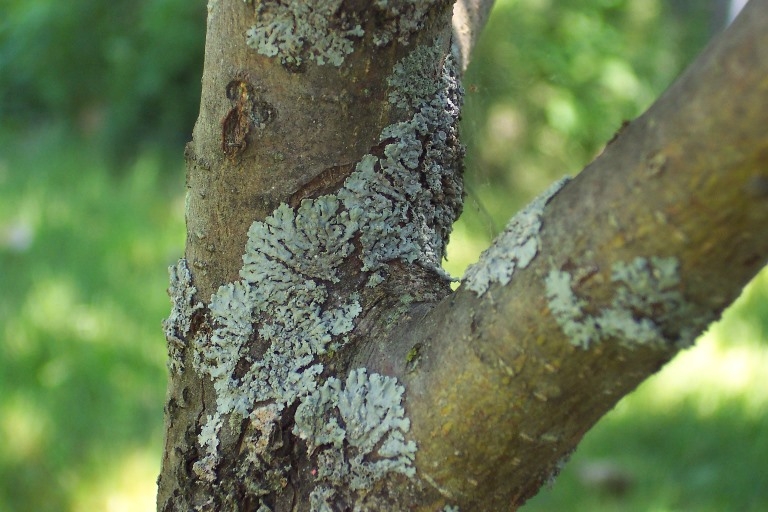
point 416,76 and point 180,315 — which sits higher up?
point 416,76

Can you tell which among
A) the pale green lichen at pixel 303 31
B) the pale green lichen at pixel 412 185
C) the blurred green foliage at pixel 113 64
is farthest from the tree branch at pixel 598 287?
the blurred green foliage at pixel 113 64

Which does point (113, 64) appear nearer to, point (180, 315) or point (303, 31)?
point (180, 315)

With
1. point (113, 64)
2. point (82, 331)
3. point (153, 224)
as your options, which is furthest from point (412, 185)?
point (113, 64)

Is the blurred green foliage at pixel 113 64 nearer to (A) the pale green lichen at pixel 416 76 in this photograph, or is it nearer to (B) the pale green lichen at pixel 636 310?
(A) the pale green lichen at pixel 416 76

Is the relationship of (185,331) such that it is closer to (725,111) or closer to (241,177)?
(241,177)

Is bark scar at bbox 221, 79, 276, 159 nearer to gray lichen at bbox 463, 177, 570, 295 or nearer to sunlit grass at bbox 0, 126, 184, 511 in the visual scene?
gray lichen at bbox 463, 177, 570, 295
